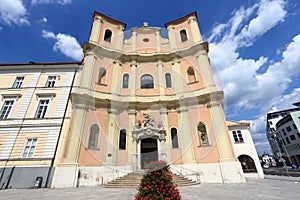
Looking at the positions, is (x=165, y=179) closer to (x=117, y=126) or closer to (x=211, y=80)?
(x=117, y=126)

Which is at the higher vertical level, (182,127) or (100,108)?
(100,108)

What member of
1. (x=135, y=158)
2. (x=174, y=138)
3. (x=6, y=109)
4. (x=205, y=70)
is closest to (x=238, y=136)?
(x=174, y=138)

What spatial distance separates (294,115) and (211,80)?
109ft

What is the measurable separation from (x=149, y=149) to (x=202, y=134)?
480cm

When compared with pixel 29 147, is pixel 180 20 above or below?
above

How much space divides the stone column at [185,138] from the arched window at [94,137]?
687cm

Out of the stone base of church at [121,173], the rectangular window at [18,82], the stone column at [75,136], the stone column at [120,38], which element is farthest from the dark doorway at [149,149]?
the rectangular window at [18,82]

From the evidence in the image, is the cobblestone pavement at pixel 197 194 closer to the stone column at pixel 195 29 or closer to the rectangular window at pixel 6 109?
the rectangular window at pixel 6 109

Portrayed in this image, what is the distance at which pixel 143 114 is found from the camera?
44.8 feet

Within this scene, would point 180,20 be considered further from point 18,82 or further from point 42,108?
point 18,82

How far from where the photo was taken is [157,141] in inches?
501

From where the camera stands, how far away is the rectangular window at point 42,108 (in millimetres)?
12637

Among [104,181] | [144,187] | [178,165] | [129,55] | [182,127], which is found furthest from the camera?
[129,55]

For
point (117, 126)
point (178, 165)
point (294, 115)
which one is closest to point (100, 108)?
point (117, 126)
